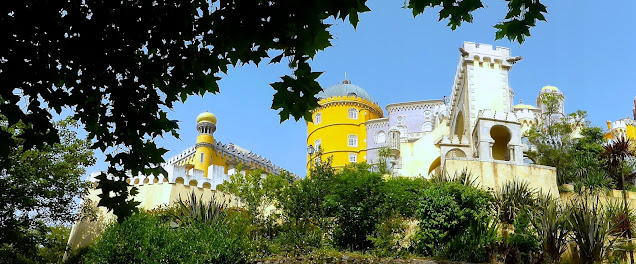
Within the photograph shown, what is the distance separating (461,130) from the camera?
29.1 metres

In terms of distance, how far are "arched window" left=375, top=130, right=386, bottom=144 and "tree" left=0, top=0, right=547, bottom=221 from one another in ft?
135

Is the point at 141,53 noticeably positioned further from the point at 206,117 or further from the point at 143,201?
the point at 206,117

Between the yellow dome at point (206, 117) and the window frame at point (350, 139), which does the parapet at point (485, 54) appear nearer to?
the yellow dome at point (206, 117)

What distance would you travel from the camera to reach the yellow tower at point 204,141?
1352 inches

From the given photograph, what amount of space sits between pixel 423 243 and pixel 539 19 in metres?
11.4

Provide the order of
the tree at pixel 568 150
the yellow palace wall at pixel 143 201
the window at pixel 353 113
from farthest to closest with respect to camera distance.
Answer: the window at pixel 353 113
the tree at pixel 568 150
the yellow palace wall at pixel 143 201

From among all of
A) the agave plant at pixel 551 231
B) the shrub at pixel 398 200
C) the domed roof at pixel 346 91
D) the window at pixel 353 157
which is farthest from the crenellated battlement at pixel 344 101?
the agave plant at pixel 551 231

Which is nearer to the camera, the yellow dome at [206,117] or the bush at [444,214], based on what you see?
the bush at [444,214]

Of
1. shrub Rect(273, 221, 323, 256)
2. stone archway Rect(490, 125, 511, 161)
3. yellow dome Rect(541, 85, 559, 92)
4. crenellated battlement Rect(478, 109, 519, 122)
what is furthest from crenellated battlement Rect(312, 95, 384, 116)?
shrub Rect(273, 221, 323, 256)

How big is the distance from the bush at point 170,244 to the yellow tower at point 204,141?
56.4ft

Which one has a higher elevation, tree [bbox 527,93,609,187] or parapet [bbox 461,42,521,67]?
parapet [bbox 461,42,521,67]

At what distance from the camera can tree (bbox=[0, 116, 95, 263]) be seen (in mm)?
16531

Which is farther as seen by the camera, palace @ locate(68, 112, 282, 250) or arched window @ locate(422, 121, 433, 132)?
arched window @ locate(422, 121, 433, 132)

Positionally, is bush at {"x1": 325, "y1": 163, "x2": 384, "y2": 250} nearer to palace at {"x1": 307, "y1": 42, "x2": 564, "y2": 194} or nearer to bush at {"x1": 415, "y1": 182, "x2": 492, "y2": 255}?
bush at {"x1": 415, "y1": 182, "x2": 492, "y2": 255}
